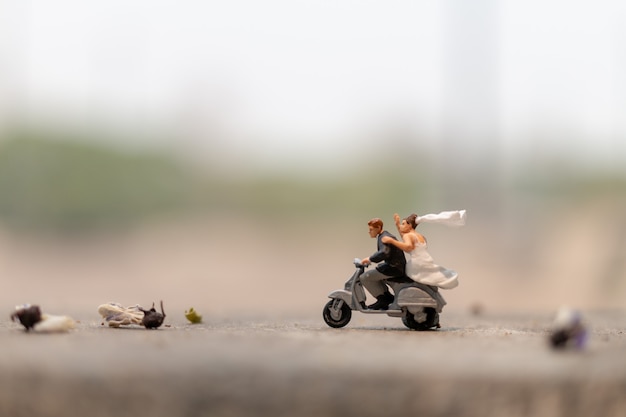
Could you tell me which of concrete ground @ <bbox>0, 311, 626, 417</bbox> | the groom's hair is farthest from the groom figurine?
concrete ground @ <bbox>0, 311, 626, 417</bbox>

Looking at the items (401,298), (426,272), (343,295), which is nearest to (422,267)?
(426,272)

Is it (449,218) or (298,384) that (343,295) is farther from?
(298,384)

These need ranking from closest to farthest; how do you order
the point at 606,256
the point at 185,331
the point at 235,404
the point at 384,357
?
the point at 235,404 < the point at 384,357 < the point at 185,331 < the point at 606,256

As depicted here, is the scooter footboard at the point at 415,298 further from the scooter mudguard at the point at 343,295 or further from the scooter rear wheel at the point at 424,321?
the scooter mudguard at the point at 343,295

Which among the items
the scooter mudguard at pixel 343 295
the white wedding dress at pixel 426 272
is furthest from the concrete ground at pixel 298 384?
the scooter mudguard at pixel 343 295

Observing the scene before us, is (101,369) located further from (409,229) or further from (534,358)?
(409,229)

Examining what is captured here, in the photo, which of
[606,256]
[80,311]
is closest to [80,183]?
[606,256]
